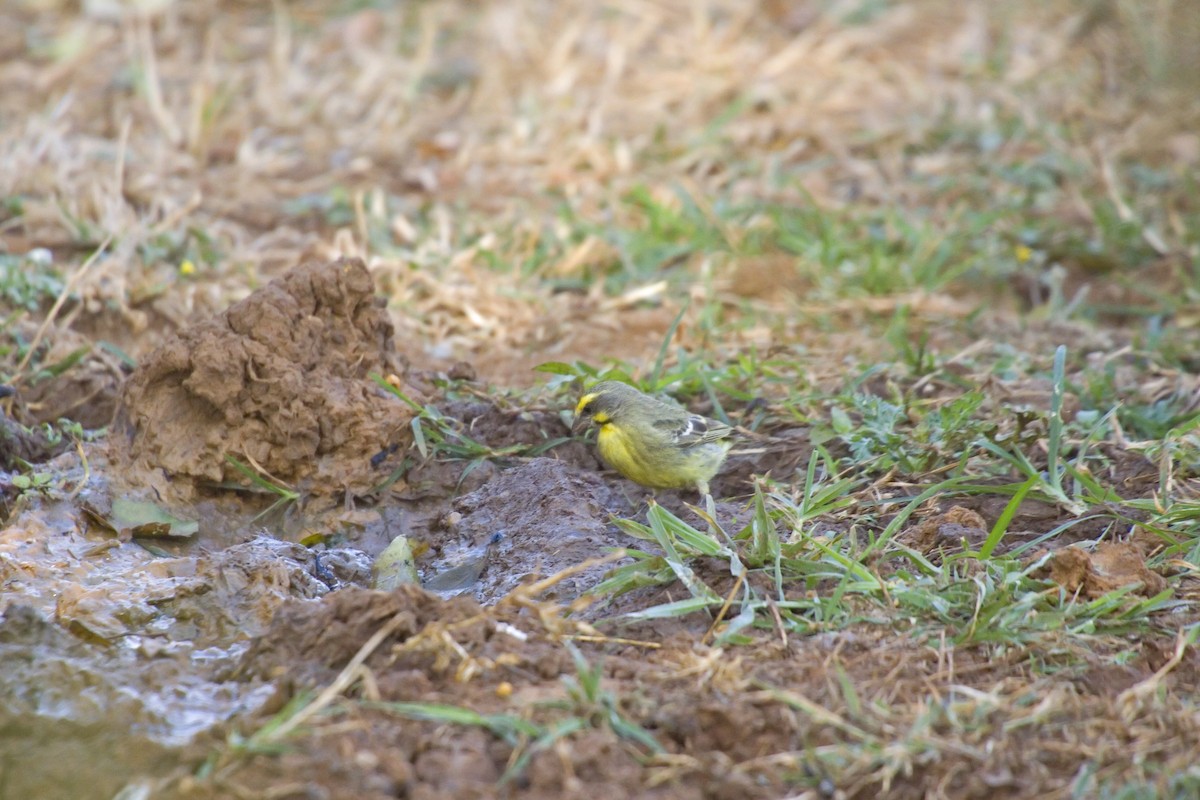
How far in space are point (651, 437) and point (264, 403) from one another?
5.17 feet

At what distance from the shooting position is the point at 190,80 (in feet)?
34.2

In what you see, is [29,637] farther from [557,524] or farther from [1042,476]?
[1042,476]

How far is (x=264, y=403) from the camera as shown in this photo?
17.3ft

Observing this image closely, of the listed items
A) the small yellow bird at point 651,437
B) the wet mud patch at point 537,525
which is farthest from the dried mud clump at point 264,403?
the small yellow bird at point 651,437

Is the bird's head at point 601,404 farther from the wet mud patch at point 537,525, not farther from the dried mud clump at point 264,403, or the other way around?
the dried mud clump at point 264,403

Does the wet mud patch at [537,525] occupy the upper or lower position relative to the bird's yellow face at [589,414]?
lower

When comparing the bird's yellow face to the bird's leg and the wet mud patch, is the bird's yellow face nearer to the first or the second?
the wet mud patch

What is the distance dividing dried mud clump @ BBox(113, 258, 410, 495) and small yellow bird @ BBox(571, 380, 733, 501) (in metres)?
0.84

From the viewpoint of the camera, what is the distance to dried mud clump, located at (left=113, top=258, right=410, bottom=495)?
521cm

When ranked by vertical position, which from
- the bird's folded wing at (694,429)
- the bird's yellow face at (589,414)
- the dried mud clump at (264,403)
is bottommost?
the bird's folded wing at (694,429)

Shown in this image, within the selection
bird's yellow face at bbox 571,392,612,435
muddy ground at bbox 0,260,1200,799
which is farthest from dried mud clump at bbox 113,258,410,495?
bird's yellow face at bbox 571,392,612,435

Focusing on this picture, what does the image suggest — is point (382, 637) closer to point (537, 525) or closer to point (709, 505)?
point (537, 525)

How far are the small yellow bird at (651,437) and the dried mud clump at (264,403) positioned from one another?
837 millimetres

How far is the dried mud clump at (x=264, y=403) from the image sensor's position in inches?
205
